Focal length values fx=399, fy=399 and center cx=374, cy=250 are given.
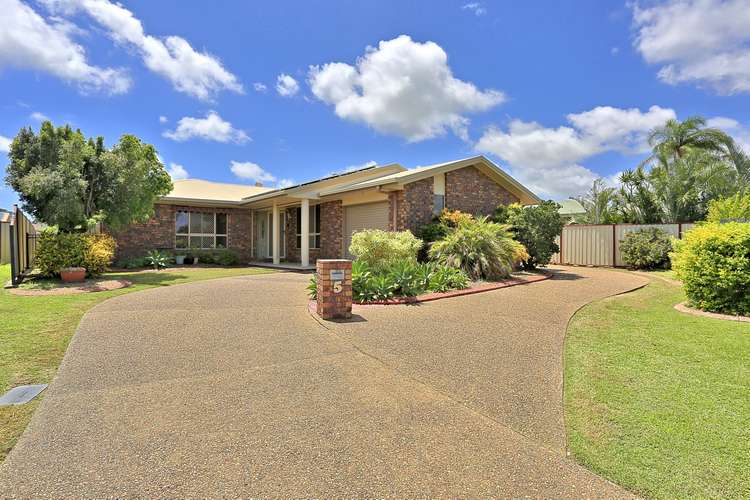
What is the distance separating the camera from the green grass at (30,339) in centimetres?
320

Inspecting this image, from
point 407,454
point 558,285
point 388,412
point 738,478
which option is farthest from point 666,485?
point 558,285

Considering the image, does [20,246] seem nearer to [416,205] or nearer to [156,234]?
[156,234]

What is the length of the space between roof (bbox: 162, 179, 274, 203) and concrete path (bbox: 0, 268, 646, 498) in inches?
545

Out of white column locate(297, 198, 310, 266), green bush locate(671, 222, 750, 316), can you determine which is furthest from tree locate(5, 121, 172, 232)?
green bush locate(671, 222, 750, 316)

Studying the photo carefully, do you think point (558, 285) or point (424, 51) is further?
point (424, 51)

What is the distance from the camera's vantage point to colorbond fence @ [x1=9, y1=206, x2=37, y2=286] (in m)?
10.1

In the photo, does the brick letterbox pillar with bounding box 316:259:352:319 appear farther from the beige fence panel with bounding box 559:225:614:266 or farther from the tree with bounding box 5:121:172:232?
the beige fence panel with bounding box 559:225:614:266

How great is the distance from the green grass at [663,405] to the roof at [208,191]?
692 inches

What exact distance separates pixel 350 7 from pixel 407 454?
12.0m

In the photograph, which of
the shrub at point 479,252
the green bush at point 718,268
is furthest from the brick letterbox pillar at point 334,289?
the green bush at point 718,268

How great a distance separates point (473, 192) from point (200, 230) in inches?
516

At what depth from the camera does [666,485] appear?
2426 mm

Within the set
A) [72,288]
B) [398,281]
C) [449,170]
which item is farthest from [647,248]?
[72,288]

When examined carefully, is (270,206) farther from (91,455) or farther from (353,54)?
(91,455)
